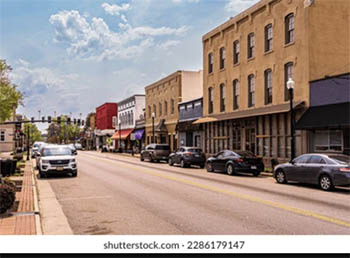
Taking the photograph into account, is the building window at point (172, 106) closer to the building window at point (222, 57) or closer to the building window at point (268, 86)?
the building window at point (222, 57)

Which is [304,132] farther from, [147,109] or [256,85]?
[147,109]

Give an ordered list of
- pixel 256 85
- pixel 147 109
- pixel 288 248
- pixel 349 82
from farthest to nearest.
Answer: pixel 147 109 → pixel 256 85 → pixel 349 82 → pixel 288 248

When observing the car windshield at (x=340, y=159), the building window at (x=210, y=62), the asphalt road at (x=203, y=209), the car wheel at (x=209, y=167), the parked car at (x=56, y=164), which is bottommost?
the asphalt road at (x=203, y=209)

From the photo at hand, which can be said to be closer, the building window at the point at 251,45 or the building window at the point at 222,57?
the building window at the point at 251,45

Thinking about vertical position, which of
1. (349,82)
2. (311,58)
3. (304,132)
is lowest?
(304,132)

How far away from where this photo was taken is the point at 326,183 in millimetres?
13930

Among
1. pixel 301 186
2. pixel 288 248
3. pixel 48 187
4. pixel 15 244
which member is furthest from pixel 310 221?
pixel 48 187

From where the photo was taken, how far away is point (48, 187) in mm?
15555

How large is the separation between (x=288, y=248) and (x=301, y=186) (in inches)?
454

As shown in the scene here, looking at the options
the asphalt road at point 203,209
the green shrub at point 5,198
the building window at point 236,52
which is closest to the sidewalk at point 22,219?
the green shrub at point 5,198

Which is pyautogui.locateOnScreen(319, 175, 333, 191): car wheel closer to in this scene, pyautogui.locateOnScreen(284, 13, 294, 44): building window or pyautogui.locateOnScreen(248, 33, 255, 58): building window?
pyautogui.locateOnScreen(284, 13, 294, 44): building window

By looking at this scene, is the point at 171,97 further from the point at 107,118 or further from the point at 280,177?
the point at 107,118

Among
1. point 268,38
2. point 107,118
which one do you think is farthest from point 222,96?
point 107,118

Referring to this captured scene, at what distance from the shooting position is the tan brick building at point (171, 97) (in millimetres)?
41844
